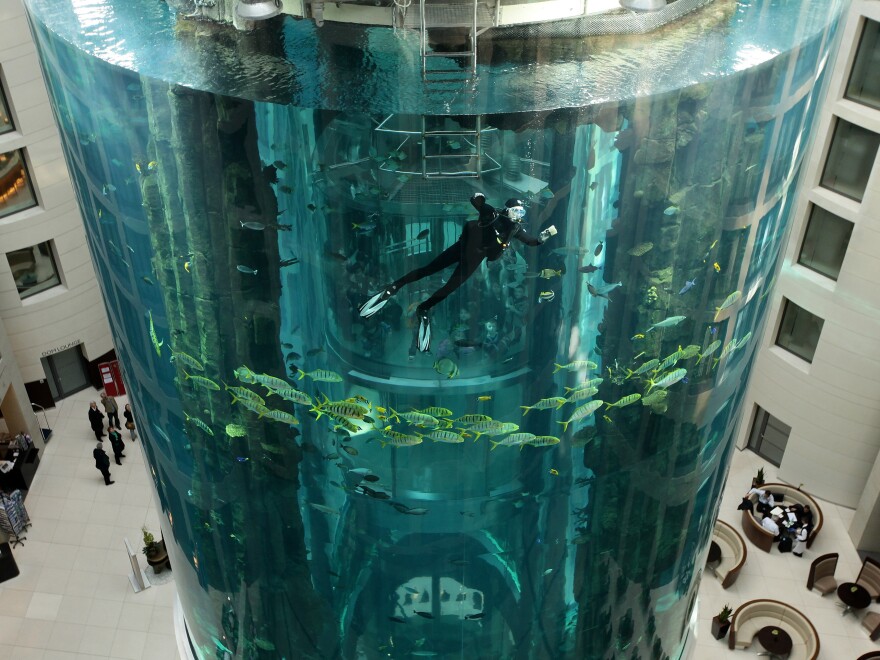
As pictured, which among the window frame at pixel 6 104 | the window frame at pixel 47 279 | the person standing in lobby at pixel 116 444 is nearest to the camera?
the window frame at pixel 6 104

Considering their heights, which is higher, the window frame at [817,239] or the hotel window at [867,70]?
the hotel window at [867,70]

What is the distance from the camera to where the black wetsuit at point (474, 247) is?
1028 cm

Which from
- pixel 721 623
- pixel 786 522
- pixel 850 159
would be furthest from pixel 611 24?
pixel 786 522

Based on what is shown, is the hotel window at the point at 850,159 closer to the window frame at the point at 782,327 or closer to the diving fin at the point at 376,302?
the window frame at the point at 782,327

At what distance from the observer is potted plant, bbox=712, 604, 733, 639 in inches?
1102

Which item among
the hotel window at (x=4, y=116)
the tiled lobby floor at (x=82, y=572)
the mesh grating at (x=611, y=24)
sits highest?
the mesh grating at (x=611, y=24)

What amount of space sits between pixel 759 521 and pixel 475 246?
75.6 feet

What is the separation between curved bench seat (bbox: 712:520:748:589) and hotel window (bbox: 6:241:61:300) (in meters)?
20.6

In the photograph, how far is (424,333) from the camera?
11.0 metres

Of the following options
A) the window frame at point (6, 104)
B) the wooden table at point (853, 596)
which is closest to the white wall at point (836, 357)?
the wooden table at point (853, 596)

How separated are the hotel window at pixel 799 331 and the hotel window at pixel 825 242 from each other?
4.35 ft

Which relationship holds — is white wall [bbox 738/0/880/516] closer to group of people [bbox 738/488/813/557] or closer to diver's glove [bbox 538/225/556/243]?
group of people [bbox 738/488/813/557]

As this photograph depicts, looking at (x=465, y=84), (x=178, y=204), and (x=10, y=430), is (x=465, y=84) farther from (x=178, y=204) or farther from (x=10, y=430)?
(x=10, y=430)

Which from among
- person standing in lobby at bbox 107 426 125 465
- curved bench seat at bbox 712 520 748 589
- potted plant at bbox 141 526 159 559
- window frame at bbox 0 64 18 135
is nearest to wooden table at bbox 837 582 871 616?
curved bench seat at bbox 712 520 748 589
